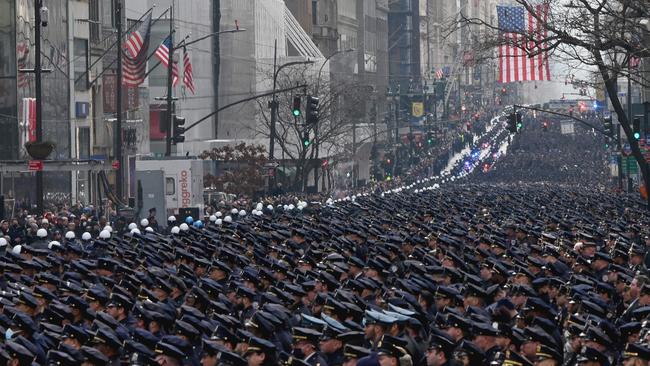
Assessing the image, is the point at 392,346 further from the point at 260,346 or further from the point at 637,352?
the point at 637,352

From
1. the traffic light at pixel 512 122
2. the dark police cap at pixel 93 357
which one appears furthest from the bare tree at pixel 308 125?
the dark police cap at pixel 93 357

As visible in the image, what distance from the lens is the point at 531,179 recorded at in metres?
85.9

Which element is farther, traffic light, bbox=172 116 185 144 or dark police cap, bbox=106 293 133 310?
traffic light, bbox=172 116 185 144

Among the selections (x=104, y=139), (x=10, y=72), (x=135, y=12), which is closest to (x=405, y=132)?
(x=135, y=12)

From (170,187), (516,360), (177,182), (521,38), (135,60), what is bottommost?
(516,360)

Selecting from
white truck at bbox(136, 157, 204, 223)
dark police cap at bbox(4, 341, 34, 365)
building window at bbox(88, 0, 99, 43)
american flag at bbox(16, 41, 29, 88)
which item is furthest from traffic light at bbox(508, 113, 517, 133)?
dark police cap at bbox(4, 341, 34, 365)

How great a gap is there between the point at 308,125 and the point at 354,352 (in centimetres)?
5365

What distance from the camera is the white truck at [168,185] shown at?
45031mm

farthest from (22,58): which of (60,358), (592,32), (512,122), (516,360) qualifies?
(516,360)

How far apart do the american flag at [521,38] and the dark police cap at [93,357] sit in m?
17.1

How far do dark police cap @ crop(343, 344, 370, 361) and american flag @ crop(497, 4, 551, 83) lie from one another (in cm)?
1672

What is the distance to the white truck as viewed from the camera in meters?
45.0

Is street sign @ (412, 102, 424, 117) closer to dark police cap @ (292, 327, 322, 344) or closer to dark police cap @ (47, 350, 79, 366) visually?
dark police cap @ (292, 327, 322, 344)

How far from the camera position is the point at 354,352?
14180mm
